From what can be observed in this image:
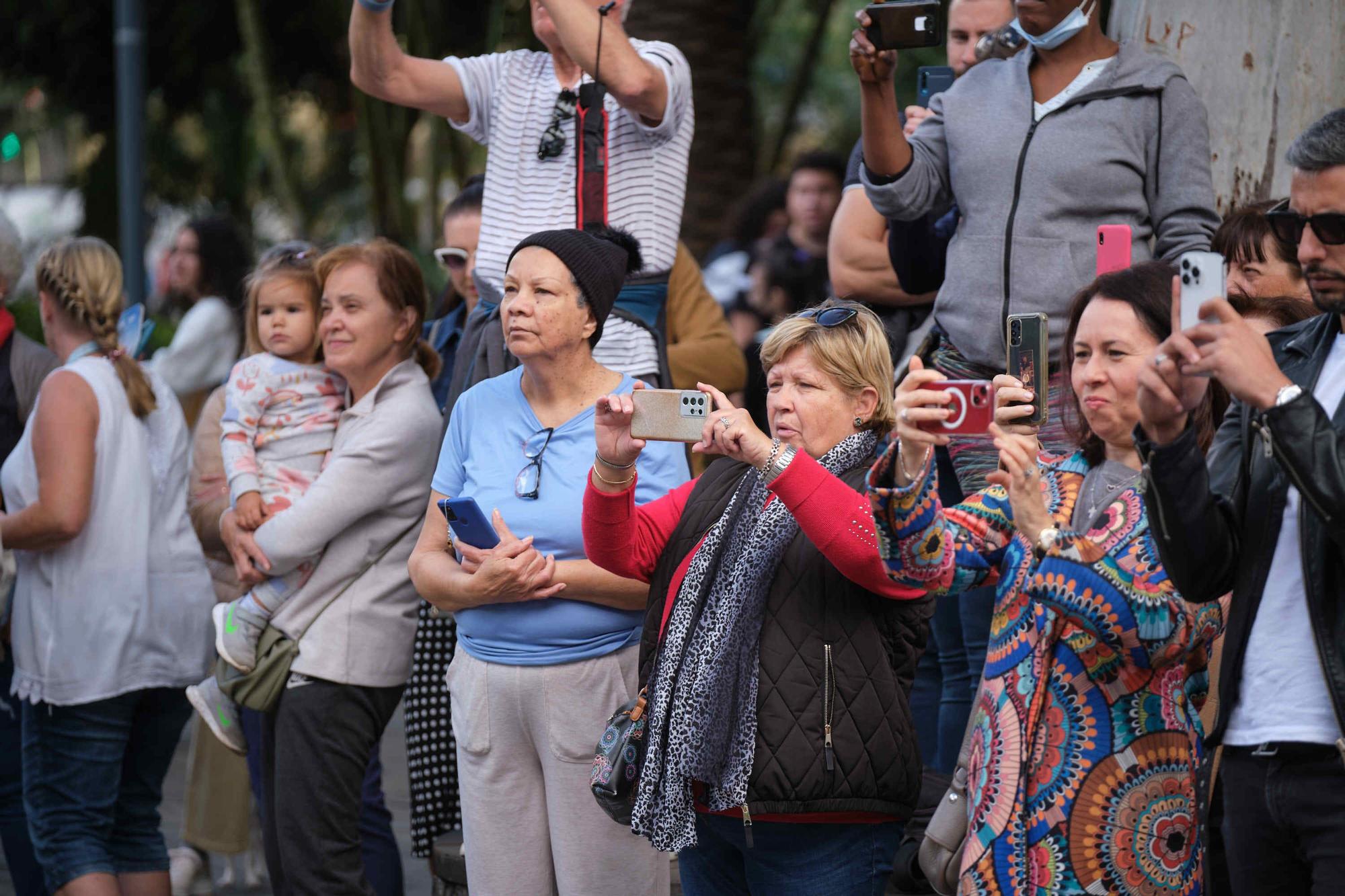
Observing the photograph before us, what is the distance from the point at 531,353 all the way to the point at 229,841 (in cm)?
310

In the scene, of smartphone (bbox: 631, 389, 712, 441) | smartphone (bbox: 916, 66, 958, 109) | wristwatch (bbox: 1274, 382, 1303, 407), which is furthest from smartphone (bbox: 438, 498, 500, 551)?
smartphone (bbox: 916, 66, 958, 109)

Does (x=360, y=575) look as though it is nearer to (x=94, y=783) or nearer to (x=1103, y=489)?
(x=94, y=783)

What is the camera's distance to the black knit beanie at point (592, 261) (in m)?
4.33

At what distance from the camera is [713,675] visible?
352 centimetres

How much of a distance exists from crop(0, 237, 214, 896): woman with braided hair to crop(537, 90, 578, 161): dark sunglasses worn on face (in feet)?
5.23

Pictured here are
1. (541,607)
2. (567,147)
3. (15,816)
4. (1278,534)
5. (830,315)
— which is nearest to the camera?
(1278,534)

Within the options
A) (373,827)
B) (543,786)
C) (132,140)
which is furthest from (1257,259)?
(132,140)

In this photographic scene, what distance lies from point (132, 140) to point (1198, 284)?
762 cm

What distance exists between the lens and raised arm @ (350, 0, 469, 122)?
507 cm

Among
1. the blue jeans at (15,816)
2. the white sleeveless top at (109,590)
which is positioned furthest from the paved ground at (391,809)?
the white sleeveless top at (109,590)

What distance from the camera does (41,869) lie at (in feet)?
18.5

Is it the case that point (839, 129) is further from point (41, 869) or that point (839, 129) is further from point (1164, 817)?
point (1164, 817)

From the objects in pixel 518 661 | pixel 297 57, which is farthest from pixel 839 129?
pixel 518 661

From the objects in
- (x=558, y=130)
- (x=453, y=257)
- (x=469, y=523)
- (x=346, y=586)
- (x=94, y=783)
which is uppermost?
(x=558, y=130)
